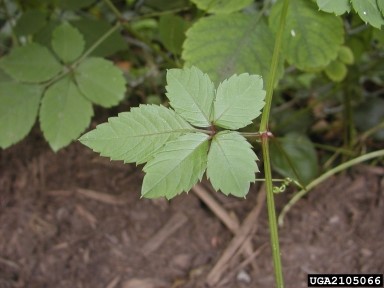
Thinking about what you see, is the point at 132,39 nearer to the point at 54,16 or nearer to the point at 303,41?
the point at 54,16

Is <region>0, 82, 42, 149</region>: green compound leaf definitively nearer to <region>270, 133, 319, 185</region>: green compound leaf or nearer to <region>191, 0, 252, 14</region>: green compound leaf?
<region>191, 0, 252, 14</region>: green compound leaf

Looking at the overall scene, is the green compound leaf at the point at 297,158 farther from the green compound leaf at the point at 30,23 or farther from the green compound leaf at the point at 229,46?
the green compound leaf at the point at 30,23

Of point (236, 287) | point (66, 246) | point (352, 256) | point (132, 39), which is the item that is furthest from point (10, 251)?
point (352, 256)

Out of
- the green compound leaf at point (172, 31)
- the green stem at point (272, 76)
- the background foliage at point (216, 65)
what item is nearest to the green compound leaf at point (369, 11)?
the background foliage at point (216, 65)

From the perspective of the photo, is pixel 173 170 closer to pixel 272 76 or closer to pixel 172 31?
pixel 272 76

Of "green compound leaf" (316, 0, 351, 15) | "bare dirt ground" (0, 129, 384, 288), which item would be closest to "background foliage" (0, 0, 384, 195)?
"green compound leaf" (316, 0, 351, 15)

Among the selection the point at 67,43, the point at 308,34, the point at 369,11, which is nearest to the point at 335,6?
the point at 369,11
